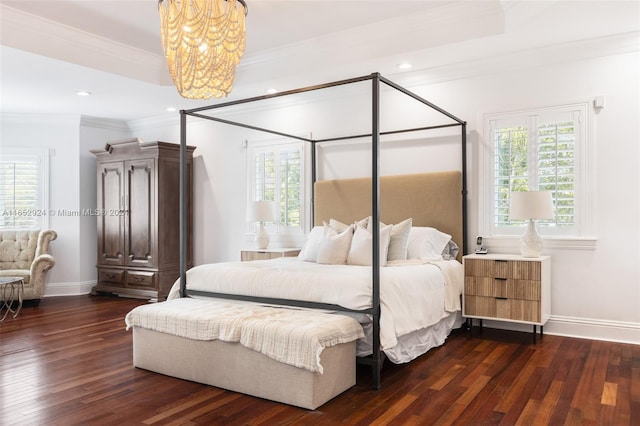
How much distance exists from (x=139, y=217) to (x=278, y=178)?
207 cm

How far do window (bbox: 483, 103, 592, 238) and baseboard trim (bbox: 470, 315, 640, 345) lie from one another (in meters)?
0.77

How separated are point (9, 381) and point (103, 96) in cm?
384

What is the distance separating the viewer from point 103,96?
6043mm

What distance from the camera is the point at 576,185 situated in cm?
436

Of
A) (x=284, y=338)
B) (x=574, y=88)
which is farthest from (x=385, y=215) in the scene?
(x=284, y=338)

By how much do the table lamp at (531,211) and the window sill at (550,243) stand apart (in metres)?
0.25

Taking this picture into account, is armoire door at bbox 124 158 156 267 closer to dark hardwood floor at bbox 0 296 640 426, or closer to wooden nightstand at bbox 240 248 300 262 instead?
wooden nightstand at bbox 240 248 300 262

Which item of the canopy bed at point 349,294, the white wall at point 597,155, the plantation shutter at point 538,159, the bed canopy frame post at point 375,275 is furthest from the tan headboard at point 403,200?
the bed canopy frame post at point 375,275

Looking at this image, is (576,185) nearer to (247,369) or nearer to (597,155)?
(597,155)

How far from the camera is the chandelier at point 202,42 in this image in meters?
3.09

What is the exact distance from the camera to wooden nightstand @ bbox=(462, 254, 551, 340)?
4102 millimetres

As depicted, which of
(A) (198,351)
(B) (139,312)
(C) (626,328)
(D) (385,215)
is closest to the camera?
(A) (198,351)

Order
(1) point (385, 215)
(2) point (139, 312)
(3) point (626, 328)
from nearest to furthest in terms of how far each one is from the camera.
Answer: (2) point (139, 312) < (3) point (626, 328) < (1) point (385, 215)

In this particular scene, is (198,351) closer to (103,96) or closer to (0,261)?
(103,96)
